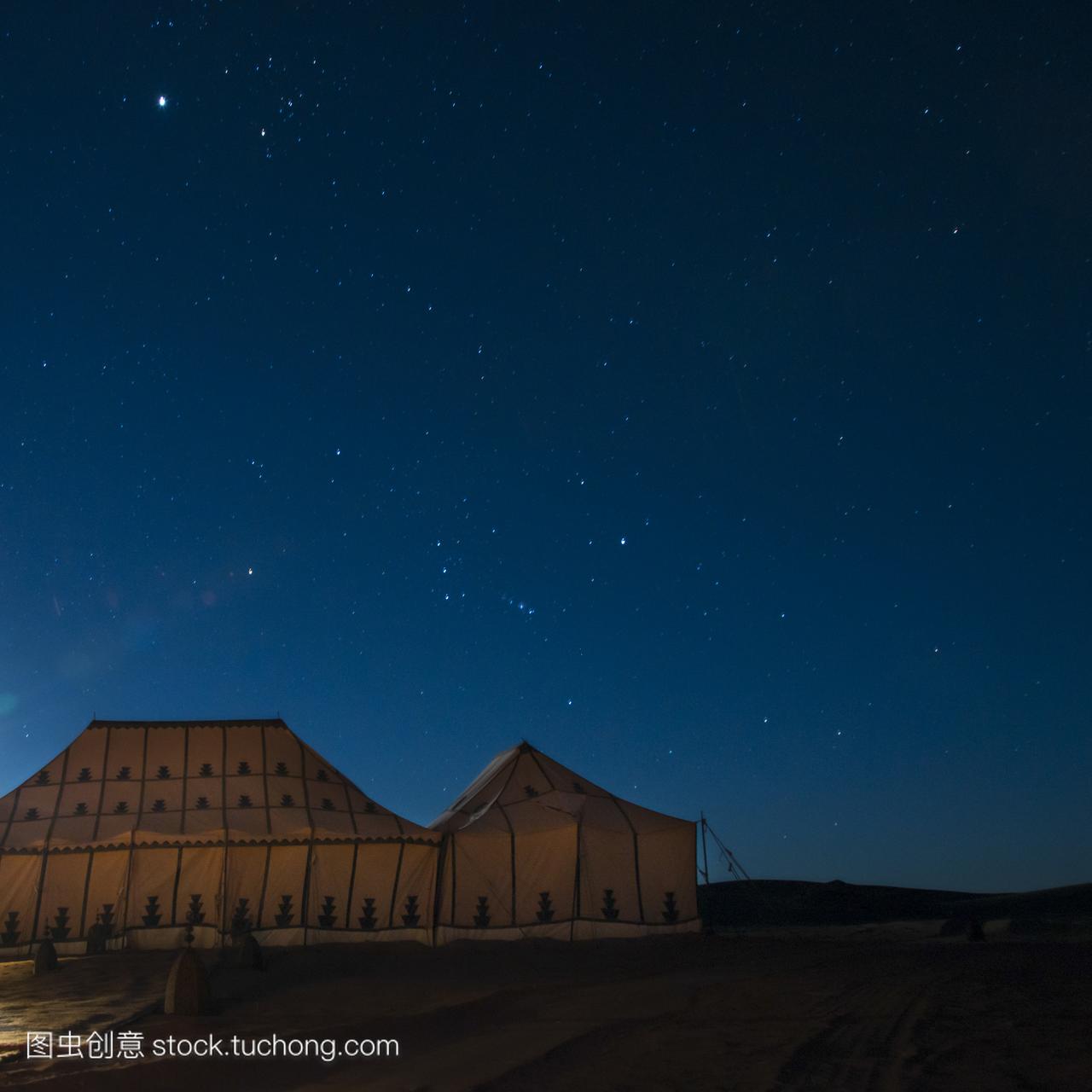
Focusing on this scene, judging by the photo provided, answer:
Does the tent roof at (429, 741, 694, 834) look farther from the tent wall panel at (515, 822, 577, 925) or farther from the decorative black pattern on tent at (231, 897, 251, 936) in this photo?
the decorative black pattern on tent at (231, 897, 251, 936)

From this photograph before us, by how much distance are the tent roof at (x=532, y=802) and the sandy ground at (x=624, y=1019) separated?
12.5 ft

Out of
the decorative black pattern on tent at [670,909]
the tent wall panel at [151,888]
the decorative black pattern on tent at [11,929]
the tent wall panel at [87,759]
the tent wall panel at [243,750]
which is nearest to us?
the decorative black pattern on tent at [11,929]

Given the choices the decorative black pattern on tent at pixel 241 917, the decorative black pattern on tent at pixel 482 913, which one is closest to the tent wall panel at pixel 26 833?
the decorative black pattern on tent at pixel 241 917

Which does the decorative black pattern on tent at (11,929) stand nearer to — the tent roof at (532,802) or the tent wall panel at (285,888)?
the tent wall panel at (285,888)

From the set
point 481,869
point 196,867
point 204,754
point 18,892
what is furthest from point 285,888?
point 18,892

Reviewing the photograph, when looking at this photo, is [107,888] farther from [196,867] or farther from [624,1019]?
[624,1019]

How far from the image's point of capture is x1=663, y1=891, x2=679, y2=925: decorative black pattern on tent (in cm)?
1616

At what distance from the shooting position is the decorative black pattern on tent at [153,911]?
15.1 m

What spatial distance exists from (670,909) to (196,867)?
863 cm

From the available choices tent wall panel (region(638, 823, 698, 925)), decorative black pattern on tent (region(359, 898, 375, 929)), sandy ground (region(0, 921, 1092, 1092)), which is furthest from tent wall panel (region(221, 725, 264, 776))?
Result: tent wall panel (region(638, 823, 698, 925))

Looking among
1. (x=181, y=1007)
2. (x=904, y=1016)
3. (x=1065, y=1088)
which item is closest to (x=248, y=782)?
(x=181, y=1007)

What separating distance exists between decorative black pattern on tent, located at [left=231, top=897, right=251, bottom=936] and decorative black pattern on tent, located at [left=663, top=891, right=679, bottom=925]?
24.4 feet

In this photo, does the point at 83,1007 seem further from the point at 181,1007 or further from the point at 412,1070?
the point at 412,1070

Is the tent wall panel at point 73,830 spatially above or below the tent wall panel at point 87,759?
below
